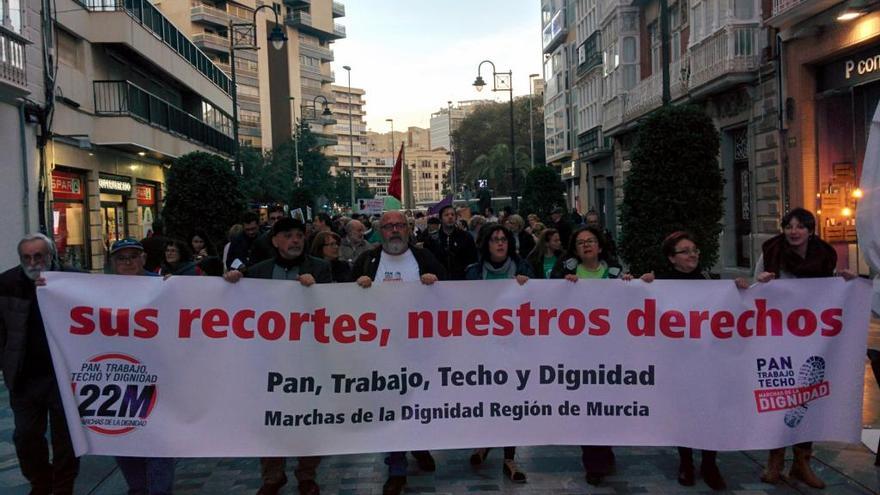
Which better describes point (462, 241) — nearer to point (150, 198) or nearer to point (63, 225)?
point (63, 225)

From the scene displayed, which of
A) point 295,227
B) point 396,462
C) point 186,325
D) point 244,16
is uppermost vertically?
point 244,16

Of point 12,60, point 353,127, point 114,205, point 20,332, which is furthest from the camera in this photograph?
point 353,127

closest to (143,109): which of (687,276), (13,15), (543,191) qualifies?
(13,15)

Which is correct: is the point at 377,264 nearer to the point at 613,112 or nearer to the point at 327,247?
the point at 327,247

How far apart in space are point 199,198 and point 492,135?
66.0 metres

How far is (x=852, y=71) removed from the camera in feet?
49.8

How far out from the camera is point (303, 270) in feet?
18.6

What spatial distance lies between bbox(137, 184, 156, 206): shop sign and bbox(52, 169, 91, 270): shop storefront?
5.51m

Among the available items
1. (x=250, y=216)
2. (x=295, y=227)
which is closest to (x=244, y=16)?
(x=250, y=216)

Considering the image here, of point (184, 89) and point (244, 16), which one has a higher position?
point (244, 16)

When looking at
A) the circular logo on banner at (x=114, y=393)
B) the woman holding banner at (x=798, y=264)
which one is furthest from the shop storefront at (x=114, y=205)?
the woman holding banner at (x=798, y=264)

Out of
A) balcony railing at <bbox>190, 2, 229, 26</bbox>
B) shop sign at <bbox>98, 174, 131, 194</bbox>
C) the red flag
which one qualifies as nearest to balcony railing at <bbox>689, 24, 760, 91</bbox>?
the red flag

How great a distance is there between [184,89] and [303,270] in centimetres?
2819

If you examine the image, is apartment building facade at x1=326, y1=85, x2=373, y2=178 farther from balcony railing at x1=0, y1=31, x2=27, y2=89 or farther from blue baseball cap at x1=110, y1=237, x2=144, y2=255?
blue baseball cap at x1=110, y1=237, x2=144, y2=255
